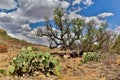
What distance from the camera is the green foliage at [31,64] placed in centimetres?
1102

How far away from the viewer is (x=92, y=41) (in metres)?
32.1

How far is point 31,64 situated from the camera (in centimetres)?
1134

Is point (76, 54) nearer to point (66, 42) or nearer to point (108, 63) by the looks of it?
point (66, 42)

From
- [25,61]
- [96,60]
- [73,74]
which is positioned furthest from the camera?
[96,60]

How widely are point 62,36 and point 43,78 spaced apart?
828 inches

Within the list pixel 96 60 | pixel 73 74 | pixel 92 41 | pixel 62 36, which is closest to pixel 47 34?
pixel 62 36

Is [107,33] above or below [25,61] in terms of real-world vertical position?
above

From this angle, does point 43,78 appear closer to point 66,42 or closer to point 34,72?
point 34,72

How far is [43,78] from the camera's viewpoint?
10.3 m

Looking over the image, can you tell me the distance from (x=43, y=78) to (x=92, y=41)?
22154 mm

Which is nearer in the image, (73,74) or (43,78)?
(43,78)

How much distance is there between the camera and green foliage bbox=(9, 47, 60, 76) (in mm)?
11023

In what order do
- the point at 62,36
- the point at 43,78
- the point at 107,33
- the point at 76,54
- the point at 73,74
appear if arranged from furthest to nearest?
the point at 107,33 → the point at 62,36 → the point at 76,54 → the point at 73,74 → the point at 43,78

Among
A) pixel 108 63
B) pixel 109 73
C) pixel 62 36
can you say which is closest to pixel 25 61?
pixel 109 73
